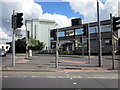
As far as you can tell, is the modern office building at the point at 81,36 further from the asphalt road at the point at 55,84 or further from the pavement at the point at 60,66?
the asphalt road at the point at 55,84

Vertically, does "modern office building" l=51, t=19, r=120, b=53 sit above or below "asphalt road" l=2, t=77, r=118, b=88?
above

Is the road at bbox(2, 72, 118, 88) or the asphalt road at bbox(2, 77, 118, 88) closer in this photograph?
the asphalt road at bbox(2, 77, 118, 88)

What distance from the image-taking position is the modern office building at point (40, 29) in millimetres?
121375

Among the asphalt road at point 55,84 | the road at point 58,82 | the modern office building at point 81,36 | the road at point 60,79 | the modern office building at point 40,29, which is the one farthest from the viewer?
the modern office building at point 40,29

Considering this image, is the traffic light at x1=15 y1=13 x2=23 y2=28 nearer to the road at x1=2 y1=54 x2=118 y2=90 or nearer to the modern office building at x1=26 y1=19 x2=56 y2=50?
the road at x1=2 y1=54 x2=118 y2=90

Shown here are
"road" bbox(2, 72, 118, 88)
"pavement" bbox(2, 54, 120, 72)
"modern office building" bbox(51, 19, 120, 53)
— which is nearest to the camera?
"road" bbox(2, 72, 118, 88)

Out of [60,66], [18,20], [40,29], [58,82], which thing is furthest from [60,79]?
[40,29]

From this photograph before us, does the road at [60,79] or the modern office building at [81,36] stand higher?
the modern office building at [81,36]

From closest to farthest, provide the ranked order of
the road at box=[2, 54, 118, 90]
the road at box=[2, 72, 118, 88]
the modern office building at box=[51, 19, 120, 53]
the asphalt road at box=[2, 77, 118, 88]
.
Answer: the asphalt road at box=[2, 77, 118, 88] → the road at box=[2, 72, 118, 88] → the road at box=[2, 54, 118, 90] → the modern office building at box=[51, 19, 120, 53]

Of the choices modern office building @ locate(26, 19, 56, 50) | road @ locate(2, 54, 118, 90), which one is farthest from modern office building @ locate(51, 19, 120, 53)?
road @ locate(2, 54, 118, 90)

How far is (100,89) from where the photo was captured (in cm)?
A: 956

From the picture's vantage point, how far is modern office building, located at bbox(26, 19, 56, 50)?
121375 millimetres

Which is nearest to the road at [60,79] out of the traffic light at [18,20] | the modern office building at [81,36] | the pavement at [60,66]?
the pavement at [60,66]

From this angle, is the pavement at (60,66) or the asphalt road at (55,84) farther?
the pavement at (60,66)
